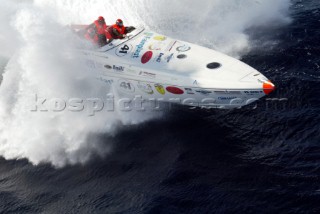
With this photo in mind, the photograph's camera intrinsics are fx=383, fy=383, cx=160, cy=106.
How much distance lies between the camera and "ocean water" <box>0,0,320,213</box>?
12359 millimetres

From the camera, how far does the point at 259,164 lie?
1320cm

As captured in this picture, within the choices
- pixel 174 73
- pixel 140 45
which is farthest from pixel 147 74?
pixel 140 45

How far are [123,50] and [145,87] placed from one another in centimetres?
212

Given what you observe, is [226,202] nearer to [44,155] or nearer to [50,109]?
[44,155]

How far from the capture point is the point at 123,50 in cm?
1734

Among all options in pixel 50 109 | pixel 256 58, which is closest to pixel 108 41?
pixel 50 109

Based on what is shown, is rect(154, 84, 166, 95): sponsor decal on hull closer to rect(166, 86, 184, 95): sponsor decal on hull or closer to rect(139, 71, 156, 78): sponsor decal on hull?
rect(166, 86, 184, 95): sponsor decal on hull

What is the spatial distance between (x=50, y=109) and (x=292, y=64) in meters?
11.2

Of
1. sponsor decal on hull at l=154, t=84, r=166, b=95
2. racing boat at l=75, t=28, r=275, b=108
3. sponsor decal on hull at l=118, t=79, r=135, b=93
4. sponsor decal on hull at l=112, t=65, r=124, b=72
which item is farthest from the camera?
sponsor decal on hull at l=118, t=79, r=135, b=93

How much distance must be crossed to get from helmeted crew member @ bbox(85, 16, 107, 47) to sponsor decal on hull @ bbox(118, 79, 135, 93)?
2042 millimetres

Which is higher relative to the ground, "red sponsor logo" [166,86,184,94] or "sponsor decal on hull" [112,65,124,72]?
"sponsor decal on hull" [112,65,124,72]

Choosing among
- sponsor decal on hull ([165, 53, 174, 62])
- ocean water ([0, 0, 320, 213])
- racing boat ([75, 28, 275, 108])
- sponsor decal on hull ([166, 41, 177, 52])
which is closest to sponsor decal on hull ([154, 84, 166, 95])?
racing boat ([75, 28, 275, 108])

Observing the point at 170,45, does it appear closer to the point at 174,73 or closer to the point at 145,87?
the point at 174,73

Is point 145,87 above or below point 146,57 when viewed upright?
below
